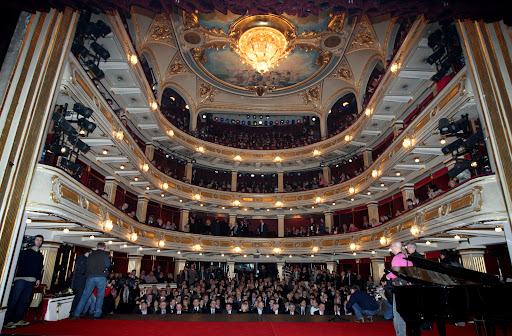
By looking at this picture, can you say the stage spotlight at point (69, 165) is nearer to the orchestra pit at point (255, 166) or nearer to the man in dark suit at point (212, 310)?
the orchestra pit at point (255, 166)

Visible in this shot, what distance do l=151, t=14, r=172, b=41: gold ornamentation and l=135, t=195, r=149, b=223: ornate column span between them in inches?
357

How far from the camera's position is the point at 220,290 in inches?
546

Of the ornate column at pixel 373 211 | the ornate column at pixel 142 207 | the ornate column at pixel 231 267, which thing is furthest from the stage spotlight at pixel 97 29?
the ornate column at pixel 231 267

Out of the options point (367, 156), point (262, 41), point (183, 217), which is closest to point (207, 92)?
point (262, 41)

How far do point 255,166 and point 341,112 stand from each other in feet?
25.3

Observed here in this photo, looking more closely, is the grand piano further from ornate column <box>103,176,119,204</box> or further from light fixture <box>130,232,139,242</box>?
ornate column <box>103,176,119,204</box>

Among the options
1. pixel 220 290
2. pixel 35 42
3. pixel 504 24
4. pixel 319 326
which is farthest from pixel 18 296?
pixel 504 24

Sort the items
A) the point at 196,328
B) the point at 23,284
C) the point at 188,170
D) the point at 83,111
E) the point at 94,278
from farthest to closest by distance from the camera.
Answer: the point at 188,170
the point at 83,111
the point at 94,278
the point at 23,284
the point at 196,328

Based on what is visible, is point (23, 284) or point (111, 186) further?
point (111, 186)

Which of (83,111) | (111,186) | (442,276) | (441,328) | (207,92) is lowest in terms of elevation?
(441,328)

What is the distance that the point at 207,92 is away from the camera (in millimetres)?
24672

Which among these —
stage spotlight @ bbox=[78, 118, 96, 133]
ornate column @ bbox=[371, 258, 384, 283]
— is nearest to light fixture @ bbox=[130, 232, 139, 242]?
stage spotlight @ bbox=[78, 118, 96, 133]

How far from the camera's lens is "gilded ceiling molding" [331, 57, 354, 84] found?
2101cm

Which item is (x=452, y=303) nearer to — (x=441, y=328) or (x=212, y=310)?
(x=441, y=328)
